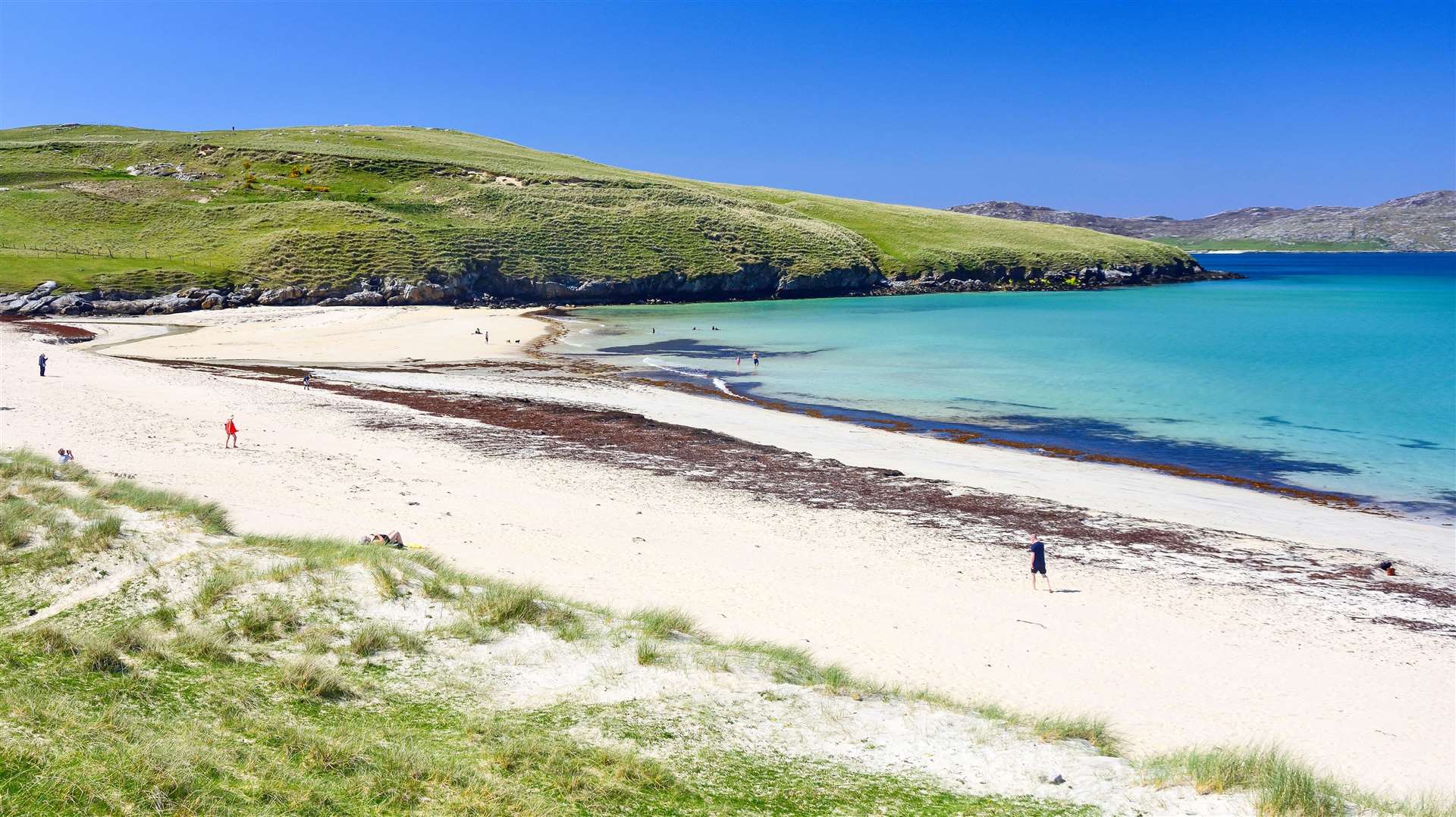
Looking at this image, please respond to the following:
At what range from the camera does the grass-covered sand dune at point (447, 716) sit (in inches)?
243

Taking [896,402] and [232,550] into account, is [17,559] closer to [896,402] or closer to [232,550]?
[232,550]

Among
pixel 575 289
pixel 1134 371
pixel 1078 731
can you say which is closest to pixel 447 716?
pixel 1078 731

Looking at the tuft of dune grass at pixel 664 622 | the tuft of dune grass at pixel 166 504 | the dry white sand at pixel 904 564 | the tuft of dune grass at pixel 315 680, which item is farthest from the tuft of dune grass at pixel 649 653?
the tuft of dune grass at pixel 166 504

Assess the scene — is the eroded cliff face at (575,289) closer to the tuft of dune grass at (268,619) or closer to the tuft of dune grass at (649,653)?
the tuft of dune grass at (268,619)

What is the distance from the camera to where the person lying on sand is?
1319 centimetres

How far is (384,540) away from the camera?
43.8 ft

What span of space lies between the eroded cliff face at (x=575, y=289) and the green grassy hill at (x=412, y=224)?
1.88ft

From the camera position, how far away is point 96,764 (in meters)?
5.62

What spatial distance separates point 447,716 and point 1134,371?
41.7 meters

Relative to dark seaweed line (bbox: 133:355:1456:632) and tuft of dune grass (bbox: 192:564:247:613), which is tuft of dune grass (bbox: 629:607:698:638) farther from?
dark seaweed line (bbox: 133:355:1456:632)

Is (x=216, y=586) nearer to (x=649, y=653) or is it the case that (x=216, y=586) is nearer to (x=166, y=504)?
(x=166, y=504)

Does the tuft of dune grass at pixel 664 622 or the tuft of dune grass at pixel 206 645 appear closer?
the tuft of dune grass at pixel 206 645

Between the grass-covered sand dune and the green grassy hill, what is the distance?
61425 millimetres

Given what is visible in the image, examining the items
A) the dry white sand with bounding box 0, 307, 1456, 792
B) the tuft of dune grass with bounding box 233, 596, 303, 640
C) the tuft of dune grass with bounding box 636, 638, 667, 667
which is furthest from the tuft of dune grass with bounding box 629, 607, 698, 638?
the tuft of dune grass with bounding box 233, 596, 303, 640
